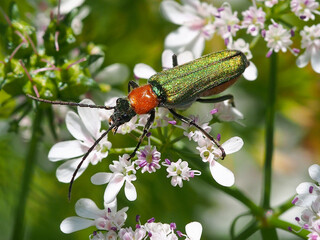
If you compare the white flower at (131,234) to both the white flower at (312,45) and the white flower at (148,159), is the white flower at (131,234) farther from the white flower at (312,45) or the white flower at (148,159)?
the white flower at (312,45)

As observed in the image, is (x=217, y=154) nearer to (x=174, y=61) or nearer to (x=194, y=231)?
(x=194, y=231)

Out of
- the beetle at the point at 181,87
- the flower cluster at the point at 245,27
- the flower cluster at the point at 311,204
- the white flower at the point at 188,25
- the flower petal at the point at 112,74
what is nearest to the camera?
the flower cluster at the point at 311,204

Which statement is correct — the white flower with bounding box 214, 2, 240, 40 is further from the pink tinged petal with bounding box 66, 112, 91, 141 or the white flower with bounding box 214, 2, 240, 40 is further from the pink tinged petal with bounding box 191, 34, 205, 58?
the pink tinged petal with bounding box 66, 112, 91, 141

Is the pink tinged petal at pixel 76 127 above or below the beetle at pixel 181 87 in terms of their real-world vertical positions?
below

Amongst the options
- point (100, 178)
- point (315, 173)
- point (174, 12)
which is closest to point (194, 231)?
point (100, 178)

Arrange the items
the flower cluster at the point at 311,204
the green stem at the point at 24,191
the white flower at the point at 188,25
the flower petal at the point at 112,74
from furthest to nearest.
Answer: the flower petal at the point at 112,74 < the white flower at the point at 188,25 < the green stem at the point at 24,191 < the flower cluster at the point at 311,204

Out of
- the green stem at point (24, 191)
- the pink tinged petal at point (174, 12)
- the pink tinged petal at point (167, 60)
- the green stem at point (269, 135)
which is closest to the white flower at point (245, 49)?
the green stem at point (269, 135)

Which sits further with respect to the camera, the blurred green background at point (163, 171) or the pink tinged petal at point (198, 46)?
the blurred green background at point (163, 171)

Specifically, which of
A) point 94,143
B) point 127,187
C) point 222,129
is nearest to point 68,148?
point 94,143
